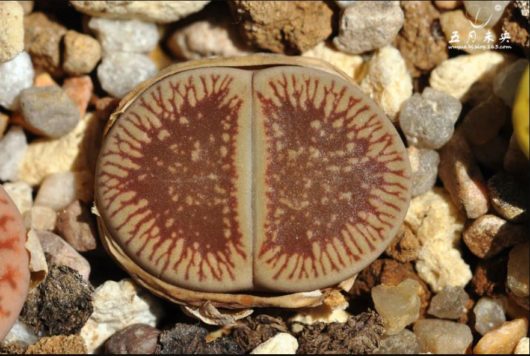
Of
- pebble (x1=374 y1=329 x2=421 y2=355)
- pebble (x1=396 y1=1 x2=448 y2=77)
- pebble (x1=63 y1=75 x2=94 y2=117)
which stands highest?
pebble (x1=396 y1=1 x2=448 y2=77)

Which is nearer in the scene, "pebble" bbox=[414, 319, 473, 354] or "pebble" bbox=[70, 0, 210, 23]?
"pebble" bbox=[414, 319, 473, 354]

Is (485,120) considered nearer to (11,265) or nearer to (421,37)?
(421,37)

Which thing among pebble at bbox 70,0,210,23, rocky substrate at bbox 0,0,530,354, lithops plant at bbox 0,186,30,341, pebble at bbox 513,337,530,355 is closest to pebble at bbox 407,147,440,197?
rocky substrate at bbox 0,0,530,354

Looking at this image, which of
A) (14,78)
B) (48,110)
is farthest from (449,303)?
(14,78)

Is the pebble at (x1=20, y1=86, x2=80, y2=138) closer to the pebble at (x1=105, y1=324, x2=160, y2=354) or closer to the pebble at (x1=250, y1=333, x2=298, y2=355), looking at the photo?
the pebble at (x1=105, y1=324, x2=160, y2=354)

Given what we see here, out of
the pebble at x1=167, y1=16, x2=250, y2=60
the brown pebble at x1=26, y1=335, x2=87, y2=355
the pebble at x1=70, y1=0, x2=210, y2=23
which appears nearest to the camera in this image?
the brown pebble at x1=26, y1=335, x2=87, y2=355

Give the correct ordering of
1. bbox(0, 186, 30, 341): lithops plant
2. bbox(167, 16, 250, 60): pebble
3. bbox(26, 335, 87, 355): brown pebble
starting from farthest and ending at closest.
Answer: bbox(167, 16, 250, 60): pebble, bbox(26, 335, 87, 355): brown pebble, bbox(0, 186, 30, 341): lithops plant

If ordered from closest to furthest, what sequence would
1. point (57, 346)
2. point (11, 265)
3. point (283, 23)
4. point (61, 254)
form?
point (11, 265) < point (57, 346) < point (61, 254) < point (283, 23)
